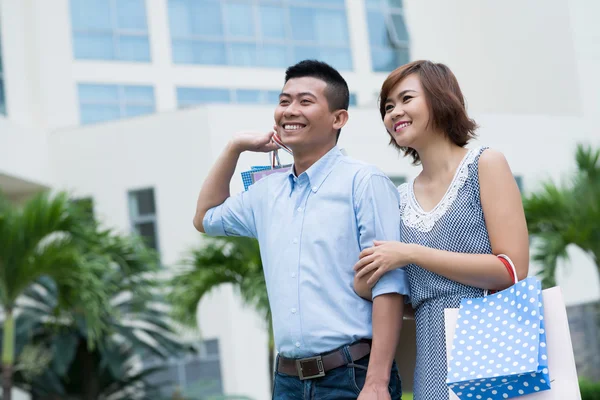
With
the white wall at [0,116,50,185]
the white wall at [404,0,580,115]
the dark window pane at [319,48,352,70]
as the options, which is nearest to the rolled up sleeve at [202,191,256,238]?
the white wall at [0,116,50,185]

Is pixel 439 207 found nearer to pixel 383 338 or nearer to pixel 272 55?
pixel 383 338

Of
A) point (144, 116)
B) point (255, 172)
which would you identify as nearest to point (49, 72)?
point (144, 116)

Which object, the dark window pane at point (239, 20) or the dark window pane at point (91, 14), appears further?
the dark window pane at point (239, 20)

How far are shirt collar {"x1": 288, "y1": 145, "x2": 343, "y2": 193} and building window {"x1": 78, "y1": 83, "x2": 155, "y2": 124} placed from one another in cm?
1652

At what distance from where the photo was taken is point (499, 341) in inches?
93.7

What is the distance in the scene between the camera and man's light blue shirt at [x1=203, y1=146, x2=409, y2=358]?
8.59ft

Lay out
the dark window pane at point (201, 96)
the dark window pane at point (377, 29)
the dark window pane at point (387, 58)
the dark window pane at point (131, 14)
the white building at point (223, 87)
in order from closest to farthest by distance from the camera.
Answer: the white building at point (223, 87) < the dark window pane at point (131, 14) < the dark window pane at point (201, 96) < the dark window pane at point (377, 29) < the dark window pane at point (387, 58)

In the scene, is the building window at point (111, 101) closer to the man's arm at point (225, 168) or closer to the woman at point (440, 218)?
the man's arm at point (225, 168)

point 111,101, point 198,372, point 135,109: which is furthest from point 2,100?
point 135,109

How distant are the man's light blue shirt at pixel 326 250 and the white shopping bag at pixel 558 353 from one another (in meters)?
0.40

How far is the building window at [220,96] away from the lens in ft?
66.4

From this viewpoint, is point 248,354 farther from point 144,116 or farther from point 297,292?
point 297,292

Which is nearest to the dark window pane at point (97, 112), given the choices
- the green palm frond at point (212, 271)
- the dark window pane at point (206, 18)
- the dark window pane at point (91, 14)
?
the dark window pane at point (91, 14)

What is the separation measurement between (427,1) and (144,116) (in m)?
9.54
